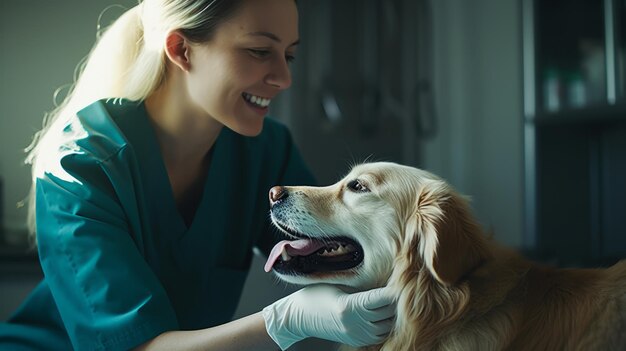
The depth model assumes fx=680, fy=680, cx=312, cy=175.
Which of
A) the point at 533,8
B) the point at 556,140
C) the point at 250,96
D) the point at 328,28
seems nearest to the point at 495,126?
the point at 556,140

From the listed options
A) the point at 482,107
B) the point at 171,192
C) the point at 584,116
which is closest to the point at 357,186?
the point at 171,192

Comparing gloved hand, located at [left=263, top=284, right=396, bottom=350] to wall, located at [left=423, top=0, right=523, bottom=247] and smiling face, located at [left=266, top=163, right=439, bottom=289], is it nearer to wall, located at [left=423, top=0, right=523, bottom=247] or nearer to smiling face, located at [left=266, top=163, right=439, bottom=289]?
smiling face, located at [left=266, top=163, right=439, bottom=289]

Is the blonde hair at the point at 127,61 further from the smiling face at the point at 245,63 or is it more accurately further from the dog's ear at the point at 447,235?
the dog's ear at the point at 447,235

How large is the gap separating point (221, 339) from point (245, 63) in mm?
383

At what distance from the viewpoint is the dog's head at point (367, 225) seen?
0.80 m

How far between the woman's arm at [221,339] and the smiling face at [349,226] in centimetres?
8

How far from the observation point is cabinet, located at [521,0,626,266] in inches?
74.9

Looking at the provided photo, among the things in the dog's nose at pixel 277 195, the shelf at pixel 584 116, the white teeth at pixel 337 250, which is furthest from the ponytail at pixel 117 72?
the shelf at pixel 584 116

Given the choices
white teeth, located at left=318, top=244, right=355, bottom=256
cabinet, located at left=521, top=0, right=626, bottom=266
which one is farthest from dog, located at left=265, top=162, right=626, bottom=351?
cabinet, located at left=521, top=0, right=626, bottom=266

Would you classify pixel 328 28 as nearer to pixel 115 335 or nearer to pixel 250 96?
pixel 250 96

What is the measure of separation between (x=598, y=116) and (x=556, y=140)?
5.4 inches

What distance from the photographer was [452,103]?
245cm

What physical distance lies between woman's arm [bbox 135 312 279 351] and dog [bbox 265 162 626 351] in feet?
0.25

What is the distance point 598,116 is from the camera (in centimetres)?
186
